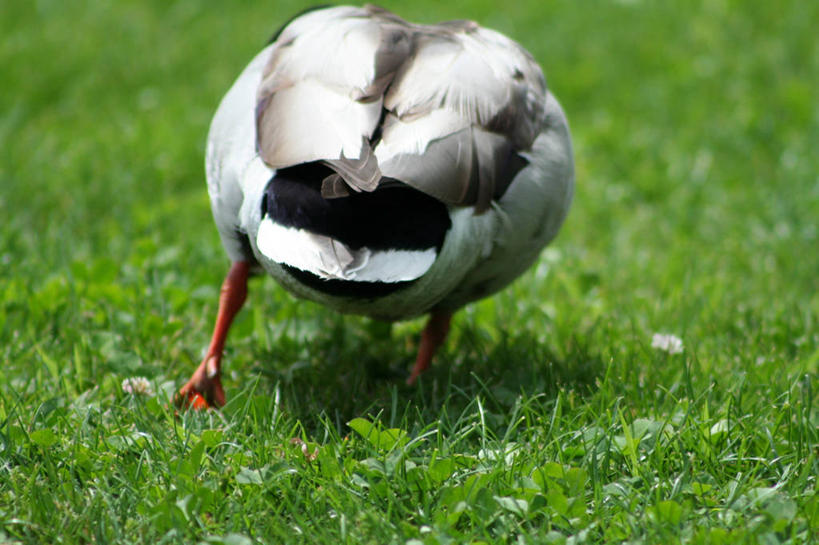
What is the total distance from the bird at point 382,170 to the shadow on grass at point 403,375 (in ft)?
0.65

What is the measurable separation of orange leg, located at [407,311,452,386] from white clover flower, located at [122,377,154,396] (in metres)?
1.02

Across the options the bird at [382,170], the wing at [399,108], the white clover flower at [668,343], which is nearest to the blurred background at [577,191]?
the white clover flower at [668,343]

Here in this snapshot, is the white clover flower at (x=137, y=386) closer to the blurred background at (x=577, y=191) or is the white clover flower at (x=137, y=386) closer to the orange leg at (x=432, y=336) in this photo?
the blurred background at (x=577, y=191)

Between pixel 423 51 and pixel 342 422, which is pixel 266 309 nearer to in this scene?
pixel 342 422

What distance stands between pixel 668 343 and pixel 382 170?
152 cm

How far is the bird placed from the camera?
275 cm

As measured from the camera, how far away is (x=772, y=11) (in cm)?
764

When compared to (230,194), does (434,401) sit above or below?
below

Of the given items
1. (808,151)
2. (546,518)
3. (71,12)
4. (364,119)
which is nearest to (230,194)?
(364,119)

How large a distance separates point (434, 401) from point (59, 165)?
299 centimetres

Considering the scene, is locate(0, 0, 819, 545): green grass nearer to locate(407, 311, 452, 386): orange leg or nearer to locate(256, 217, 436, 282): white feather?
locate(407, 311, 452, 386): orange leg

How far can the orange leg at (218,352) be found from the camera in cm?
340

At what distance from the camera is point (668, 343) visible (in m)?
3.69

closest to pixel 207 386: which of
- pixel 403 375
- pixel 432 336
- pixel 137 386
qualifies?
pixel 137 386
